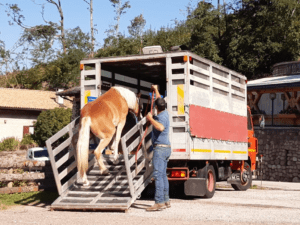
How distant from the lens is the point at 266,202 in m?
12.5

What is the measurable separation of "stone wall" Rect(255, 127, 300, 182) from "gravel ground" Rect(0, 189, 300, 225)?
1587 centimetres

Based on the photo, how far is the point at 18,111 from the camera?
5384 cm

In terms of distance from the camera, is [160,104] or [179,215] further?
[160,104]

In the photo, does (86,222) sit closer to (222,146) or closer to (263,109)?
(222,146)

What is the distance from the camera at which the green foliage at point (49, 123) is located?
4400 centimetres

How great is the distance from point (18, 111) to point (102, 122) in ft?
148

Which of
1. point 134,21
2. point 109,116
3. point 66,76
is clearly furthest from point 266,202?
point 134,21

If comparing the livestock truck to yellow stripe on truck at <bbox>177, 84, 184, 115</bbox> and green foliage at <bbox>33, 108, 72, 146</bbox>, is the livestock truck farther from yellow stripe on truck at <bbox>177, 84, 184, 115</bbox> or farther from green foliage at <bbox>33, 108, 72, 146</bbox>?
green foliage at <bbox>33, 108, 72, 146</bbox>

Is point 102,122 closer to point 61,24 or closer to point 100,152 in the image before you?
point 100,152

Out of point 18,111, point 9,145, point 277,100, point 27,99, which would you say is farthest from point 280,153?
point 27,99

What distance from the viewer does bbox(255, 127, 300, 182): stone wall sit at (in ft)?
89.1

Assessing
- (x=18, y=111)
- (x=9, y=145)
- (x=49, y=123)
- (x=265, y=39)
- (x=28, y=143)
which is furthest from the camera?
(x=18, y=111)

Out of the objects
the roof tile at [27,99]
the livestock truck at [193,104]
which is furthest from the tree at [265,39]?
the livestock truck at [193,104]

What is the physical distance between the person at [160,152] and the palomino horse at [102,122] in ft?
3.44
